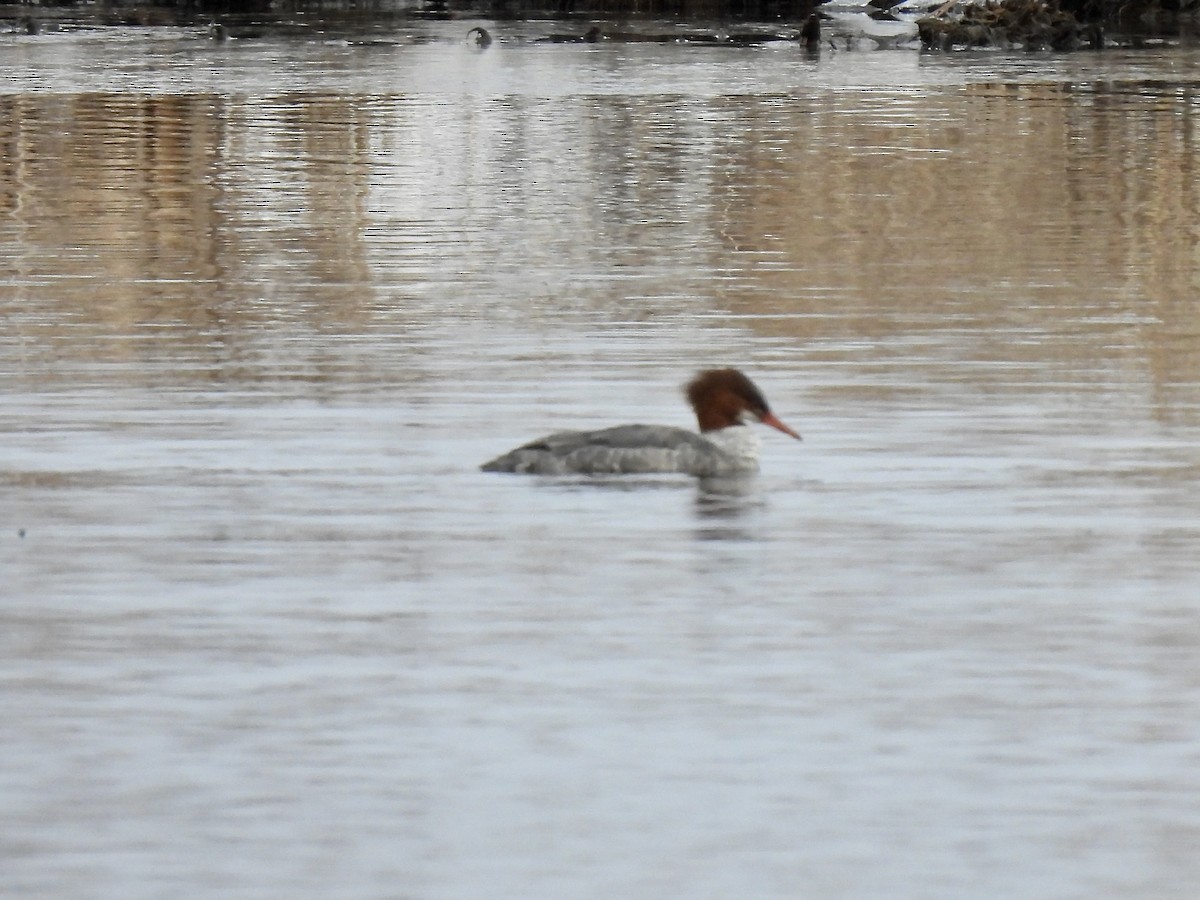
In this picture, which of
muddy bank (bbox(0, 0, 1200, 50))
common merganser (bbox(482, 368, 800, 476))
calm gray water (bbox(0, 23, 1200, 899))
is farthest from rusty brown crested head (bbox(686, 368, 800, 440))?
muddy bank (bbox(0, 0, 1200, 50))

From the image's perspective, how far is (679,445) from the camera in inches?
462

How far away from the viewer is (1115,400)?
13.7 m

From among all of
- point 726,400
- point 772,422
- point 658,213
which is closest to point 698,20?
point 658,213

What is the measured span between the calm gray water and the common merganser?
135mm

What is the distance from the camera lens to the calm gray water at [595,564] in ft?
22.5

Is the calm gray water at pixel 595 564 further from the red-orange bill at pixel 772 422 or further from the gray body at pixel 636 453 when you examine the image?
the red-orange bill at pixel 772 422

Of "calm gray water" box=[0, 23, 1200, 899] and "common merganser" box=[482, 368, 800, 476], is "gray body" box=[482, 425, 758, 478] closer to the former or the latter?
"common merganser" box=[482, 368, 800, 476]

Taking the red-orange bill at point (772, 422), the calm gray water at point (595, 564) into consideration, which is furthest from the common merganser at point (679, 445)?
the calm gray water at point (595, 564)

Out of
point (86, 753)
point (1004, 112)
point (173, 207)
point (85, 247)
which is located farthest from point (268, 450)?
point (1004, 112)

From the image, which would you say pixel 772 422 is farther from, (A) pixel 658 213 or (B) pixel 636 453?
(A) pixel 658 213

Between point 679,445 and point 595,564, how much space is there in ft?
5.85

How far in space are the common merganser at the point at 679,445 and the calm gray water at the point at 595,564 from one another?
14 centimetres

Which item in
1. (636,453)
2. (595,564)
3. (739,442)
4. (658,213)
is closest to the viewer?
(595,564)

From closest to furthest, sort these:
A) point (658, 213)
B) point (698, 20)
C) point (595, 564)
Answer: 1. point (595, 564)
2. point (658, 213)
3. point (698, 20)
